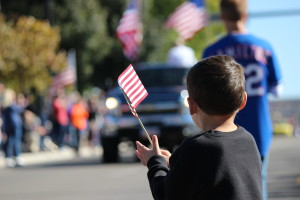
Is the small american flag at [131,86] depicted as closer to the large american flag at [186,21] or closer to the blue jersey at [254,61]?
the blue jersey at [254,61]

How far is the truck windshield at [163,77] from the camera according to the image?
18094 mm

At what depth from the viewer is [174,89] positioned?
18.0 meters

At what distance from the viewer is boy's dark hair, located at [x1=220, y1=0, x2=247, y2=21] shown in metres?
5.75

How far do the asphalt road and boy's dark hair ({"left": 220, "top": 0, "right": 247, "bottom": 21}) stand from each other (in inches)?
195

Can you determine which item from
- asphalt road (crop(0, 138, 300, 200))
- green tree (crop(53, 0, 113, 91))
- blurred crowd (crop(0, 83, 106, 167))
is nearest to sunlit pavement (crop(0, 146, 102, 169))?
blurred crowd (crop(0, 83, 106, 167))

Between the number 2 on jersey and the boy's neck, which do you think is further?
the number 2 on jersey

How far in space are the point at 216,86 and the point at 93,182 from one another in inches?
419

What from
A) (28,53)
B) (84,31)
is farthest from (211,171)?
(84,31)

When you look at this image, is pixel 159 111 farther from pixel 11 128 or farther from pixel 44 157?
pixel 44 157

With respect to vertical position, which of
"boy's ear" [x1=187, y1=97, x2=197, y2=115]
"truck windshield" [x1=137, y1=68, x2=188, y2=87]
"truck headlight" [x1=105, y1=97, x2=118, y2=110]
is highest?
"boy's ear" [x1=187, y1=97, x2=197, y2=115]

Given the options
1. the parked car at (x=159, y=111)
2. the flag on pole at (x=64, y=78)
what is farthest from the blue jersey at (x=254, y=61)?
the flag on pole at (x=64, y=78)

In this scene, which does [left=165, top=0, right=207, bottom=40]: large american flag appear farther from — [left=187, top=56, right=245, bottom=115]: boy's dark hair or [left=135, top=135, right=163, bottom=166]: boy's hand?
[left=187, top=56, right=245, bottom=115]: boy's dark hair

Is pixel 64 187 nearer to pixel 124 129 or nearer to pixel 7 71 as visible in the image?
pixel 124 129

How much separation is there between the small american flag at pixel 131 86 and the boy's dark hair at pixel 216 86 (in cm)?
34
